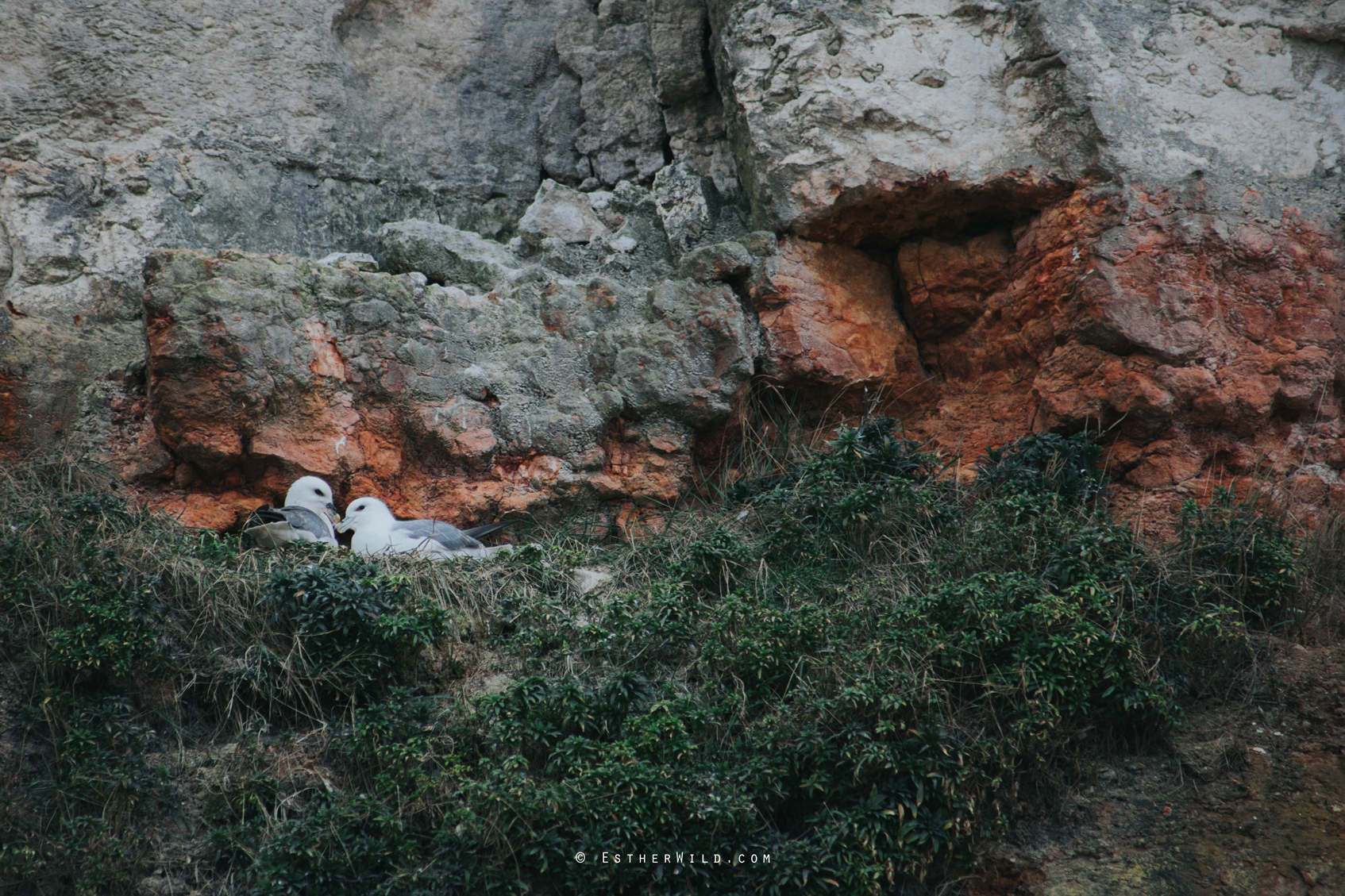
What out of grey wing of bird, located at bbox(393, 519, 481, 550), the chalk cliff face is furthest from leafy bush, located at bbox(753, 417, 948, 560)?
grey wing of bird, located at bbox(393, 519, 481, 550)

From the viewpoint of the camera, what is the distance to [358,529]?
4.53 metres

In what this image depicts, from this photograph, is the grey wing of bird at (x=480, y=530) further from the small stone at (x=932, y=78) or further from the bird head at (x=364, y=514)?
the small stone at (x=932, y=78)

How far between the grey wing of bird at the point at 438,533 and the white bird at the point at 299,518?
309mm

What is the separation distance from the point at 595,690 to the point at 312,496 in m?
1.76

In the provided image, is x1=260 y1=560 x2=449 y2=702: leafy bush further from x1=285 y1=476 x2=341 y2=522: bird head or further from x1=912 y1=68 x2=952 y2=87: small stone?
x1=912 y1=68 x2=952 y2=87: small stone

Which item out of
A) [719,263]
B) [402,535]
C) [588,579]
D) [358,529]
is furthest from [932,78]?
[358,529]

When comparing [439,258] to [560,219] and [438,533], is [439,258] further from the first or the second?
[438,533]

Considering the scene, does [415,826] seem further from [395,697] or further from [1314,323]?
[1314,323]

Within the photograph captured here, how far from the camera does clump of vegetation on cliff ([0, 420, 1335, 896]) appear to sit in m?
3.15

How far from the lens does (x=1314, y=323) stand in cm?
464

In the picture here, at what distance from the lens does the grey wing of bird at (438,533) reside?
4.48 m

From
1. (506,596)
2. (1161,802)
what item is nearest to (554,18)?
(506,596)

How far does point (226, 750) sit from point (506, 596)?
1183 mm

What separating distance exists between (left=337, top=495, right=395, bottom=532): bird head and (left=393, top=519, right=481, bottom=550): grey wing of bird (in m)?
0.08
